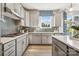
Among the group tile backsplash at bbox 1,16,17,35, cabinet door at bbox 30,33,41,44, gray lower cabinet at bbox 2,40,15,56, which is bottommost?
cabinet door at bbox 30,33,41,44

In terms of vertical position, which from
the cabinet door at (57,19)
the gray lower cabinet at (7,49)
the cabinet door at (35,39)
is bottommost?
the cabinet door at (35,39)

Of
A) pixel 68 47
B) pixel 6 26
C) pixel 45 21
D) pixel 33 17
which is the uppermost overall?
pixel 33 17

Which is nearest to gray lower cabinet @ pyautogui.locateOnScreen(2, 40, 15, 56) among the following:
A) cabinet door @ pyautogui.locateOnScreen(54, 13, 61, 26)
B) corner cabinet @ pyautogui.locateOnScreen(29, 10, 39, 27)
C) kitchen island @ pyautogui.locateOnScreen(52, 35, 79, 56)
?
kitchen island @ pyautogui.locateOnScreen(52, 35, 79, 56)

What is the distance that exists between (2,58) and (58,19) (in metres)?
7.85

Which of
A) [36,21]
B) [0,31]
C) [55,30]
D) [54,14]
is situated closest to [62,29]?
[55,30]

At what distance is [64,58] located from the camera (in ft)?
2.89

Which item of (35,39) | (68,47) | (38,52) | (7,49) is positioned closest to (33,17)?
(35,39)

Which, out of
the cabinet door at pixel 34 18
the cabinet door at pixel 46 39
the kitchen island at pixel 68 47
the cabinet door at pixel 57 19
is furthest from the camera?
the cabinet door at pixel 34 18

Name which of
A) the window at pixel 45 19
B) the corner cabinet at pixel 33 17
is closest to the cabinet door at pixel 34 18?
the corner cabinet at pixel 33 17

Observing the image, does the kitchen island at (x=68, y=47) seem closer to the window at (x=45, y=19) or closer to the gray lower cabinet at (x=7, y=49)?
the gray lower cabinet at (x=7, y=49)

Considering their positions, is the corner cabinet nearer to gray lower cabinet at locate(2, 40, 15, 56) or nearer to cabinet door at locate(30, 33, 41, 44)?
cabinet door at locate(30, 33, 41, 44)

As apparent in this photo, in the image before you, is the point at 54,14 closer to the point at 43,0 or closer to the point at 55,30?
the point at 55,30

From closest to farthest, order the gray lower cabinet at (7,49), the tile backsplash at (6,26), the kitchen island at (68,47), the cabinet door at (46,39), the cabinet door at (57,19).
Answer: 1. the kitchen island at (68,47)
2. the gray lower cabinet at (7,49)
3. the tile backsplash at (6,26)
4. the cabinet door at (46,39)
5. the cabinet door at (57,19)

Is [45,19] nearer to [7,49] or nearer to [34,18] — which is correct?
[34,18]
